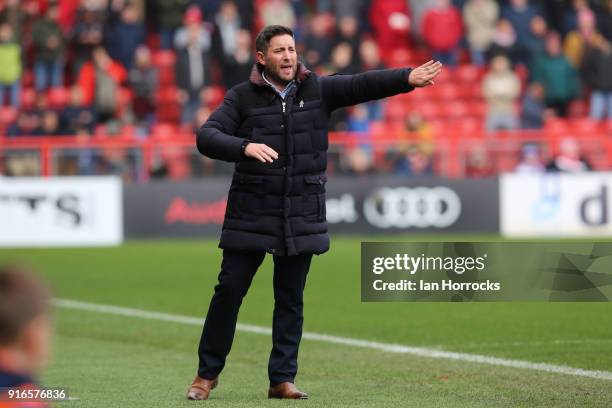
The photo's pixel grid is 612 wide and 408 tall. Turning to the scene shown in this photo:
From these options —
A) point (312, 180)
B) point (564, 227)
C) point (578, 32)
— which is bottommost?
point (564, 227)

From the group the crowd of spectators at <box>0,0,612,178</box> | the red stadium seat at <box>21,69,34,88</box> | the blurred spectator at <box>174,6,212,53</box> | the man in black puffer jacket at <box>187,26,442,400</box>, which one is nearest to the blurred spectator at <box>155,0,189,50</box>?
the crowd of spectators at <box>0,0,612,178</box>

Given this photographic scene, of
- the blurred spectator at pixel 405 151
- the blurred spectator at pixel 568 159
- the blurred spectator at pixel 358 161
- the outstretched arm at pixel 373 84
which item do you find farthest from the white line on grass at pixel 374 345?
the blurred spectator at pixel 568 159

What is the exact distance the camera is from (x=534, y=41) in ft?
90.6

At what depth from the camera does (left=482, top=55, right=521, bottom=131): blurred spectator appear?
2641 cm

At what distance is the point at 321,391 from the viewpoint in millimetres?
8422

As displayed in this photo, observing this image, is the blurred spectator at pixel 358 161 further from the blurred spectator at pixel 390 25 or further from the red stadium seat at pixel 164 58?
the red stadium seat at pixel 164 58

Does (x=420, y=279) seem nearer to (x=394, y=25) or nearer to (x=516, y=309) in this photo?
(x=516, y=309)

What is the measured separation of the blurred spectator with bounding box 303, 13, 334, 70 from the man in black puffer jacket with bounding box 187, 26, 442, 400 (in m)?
18.1

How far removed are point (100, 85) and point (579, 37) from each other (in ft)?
30.3

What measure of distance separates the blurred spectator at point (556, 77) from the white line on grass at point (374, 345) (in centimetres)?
1422

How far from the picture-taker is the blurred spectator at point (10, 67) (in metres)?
25.9

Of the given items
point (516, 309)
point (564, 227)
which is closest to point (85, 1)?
point (564, 227)

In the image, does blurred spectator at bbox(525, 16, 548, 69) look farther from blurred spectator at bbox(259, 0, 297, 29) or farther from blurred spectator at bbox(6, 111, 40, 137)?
blurred spectator at bbox(6, 111, 40, 137)

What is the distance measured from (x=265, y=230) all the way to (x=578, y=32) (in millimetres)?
21135
